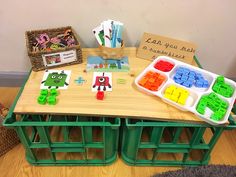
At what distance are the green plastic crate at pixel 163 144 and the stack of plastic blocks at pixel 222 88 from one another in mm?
140

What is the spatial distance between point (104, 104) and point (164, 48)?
1.33 ft

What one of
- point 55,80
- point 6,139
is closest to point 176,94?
point 55,80

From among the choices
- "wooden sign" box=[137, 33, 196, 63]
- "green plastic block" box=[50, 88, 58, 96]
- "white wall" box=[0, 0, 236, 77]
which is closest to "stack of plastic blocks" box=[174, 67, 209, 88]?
"wooden sign" box=[137, 33, 196, 63]

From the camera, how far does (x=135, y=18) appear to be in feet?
3.35

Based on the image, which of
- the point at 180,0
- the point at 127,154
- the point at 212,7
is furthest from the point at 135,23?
the point at 127,154

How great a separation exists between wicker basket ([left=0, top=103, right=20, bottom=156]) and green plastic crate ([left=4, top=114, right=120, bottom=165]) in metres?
0.08

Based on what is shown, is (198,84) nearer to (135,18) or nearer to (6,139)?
(135,18)

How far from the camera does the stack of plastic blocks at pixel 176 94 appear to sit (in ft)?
2.69

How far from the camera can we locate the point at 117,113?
0.79m

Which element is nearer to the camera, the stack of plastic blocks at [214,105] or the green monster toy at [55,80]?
the stack of plastic blocks at [214,105]

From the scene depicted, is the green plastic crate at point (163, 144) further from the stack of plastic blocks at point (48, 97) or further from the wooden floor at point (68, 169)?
the stack of plastic blocks at point (48, 97)

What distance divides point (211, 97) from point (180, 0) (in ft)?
1.44

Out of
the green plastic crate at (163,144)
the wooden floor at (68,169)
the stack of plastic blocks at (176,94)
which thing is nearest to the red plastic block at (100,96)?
the green plastic crate at (163,144)

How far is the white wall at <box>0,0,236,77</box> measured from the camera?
0.98 metres
